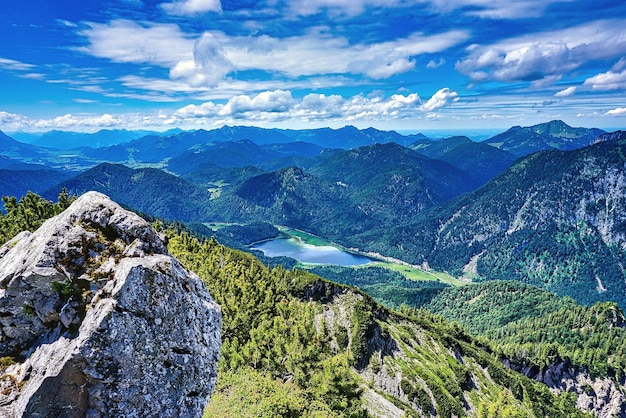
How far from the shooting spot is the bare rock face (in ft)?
68.5

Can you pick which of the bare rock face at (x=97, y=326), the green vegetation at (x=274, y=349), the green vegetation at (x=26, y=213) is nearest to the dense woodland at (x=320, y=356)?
the green vegetation at (x=274, y=349)

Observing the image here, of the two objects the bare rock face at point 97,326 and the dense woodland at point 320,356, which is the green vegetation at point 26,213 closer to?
the dense woodland at point 320,356

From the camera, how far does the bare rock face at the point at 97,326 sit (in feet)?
68.5

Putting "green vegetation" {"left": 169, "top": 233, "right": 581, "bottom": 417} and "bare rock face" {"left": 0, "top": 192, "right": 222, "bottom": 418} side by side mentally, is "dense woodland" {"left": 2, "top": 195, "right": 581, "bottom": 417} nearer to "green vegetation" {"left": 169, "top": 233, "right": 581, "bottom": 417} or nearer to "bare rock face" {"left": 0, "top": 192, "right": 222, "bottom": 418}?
"green vegetation" {"left": 169, "top": 233, "right": 581, "bottom": 417}

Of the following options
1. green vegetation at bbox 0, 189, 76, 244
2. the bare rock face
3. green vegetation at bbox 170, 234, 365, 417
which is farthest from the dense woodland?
the bare rock face

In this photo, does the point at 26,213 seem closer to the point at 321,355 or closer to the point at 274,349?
the point at 274,349

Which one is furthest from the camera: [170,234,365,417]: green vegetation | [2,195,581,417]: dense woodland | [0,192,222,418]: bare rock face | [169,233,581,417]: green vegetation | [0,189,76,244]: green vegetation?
[0,189,76,244]: green vegetation

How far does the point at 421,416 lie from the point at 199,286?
91.3m

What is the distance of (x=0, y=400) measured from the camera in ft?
67.3

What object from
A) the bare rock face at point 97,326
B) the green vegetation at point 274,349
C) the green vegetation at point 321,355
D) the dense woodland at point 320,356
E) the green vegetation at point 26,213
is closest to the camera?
the bare rock face at point 97,326

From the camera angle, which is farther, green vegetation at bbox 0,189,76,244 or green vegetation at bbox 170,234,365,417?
green vegetation at bbox 0,189,76,244

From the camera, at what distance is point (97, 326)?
21234 millimetres

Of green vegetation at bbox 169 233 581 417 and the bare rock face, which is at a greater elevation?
the bare rock face

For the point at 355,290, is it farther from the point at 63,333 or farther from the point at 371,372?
the point at 63,333
